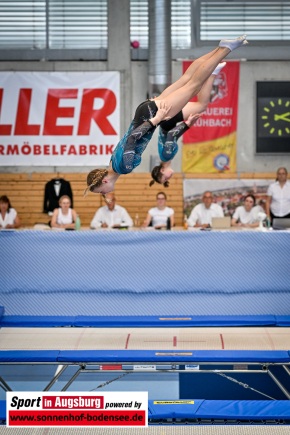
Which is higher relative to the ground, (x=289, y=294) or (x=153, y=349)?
(x=289, y=294)

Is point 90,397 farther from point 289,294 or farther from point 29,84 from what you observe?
point 29,84

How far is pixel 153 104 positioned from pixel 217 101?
7.64 meters

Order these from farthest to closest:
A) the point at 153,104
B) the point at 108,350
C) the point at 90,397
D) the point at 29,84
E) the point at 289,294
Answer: the point at 29,84 → the point at 289,294 → the point at 108,350 → the point at 153,104 → the point at 90,397

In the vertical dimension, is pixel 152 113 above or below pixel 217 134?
below

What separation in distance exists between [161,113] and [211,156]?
300 inches

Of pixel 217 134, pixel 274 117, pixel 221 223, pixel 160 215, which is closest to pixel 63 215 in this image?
pixel 160 215

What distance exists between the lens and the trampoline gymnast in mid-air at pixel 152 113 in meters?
4.67

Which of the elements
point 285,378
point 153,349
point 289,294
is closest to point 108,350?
point 153,349

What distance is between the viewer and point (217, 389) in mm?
6312

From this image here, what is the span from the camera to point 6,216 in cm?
1053

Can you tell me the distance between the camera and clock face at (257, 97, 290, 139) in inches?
476

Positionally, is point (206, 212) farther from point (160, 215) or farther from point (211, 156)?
point (211, 156)

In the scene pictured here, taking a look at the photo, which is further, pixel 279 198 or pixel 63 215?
pixel 279 198

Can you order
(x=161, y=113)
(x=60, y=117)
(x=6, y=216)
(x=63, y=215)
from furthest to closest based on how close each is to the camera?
(x=60, y=117) → (x=6, y=216) → (x=63, y=215) → (x=161, y=113)
